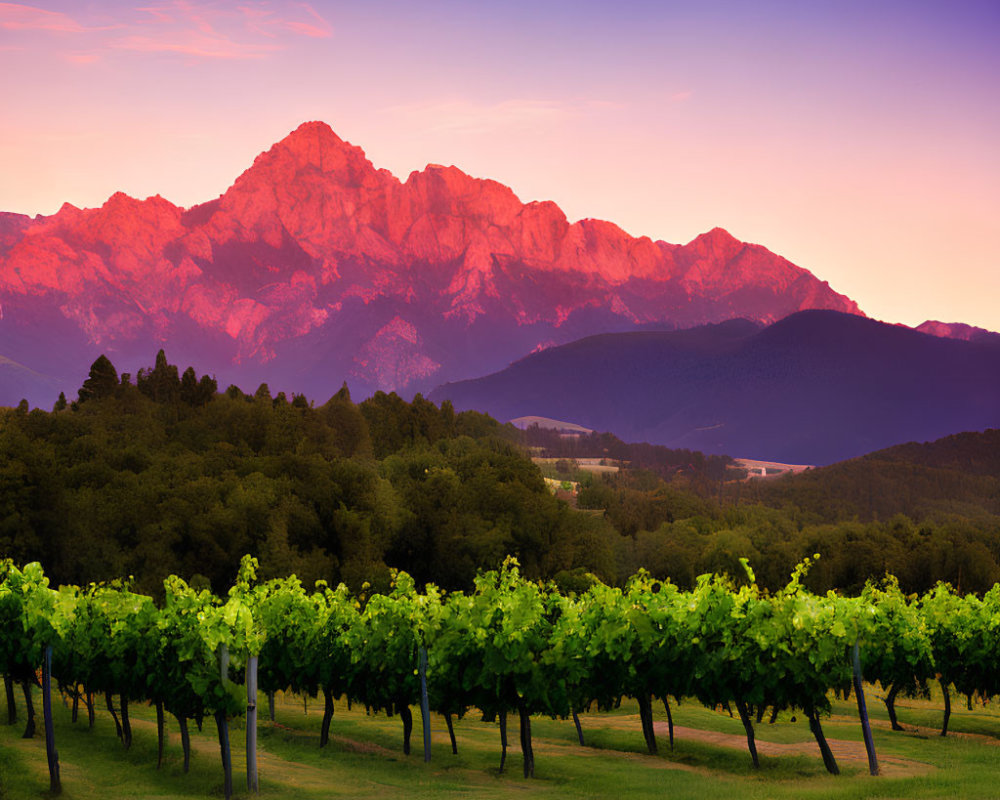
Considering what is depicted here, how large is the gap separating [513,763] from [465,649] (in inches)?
202

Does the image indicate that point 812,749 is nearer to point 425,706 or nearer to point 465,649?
point 465,649

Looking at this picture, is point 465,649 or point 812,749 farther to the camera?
point 812,749

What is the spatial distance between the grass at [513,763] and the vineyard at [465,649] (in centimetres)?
102

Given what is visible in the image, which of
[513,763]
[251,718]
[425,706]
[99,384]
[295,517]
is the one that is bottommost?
[513,763]

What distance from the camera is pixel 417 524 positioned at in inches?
4198

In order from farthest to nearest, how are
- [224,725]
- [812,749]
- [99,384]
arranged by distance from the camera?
[99,384] < [812,749] < [224,725]

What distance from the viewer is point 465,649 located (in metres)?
35.5

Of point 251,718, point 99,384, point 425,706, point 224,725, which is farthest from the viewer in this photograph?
point 99,384

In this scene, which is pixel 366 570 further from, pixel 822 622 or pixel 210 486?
pixel 822 622

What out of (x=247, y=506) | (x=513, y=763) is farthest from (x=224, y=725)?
(x=247, y=506)

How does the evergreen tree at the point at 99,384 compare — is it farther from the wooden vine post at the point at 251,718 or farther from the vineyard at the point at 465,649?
the wooden vine post at the point at 251,718

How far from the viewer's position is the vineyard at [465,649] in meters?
30.0

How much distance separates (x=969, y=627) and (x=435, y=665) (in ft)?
78.2

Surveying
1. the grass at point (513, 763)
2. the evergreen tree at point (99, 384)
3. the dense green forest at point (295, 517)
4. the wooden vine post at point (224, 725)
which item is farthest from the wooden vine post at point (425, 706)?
the evergreen tree at point (99, 384)
